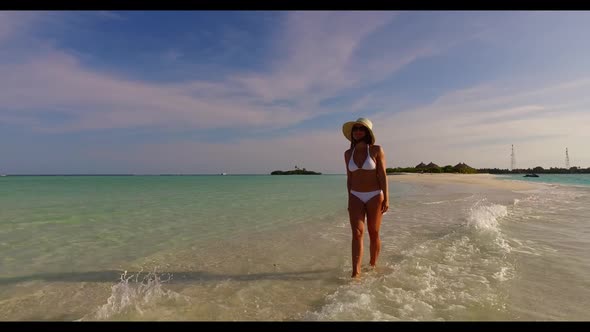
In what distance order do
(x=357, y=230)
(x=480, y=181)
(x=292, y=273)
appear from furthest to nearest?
(x=480, y=181) → (x=292, y=273) → (x=357, y=230)

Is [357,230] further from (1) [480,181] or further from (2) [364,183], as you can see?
(1) [480,181]

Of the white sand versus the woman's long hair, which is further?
the white sand

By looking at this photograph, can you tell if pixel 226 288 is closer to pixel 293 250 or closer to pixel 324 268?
pixel 324 268

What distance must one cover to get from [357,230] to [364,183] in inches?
27.1

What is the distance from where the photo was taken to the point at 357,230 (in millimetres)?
4492

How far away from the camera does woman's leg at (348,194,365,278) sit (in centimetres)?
446

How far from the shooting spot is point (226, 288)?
164 inches

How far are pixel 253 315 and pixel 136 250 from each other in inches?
163

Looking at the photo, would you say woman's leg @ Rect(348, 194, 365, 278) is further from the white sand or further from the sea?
the white sand

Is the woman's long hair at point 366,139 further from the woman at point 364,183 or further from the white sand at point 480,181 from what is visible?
the white sand at point 480,181

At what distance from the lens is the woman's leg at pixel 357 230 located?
176 inches

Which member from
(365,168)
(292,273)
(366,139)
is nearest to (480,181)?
(366,139)

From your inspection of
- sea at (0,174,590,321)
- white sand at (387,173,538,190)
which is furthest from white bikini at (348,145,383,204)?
white sand at (387,173,538,190)
